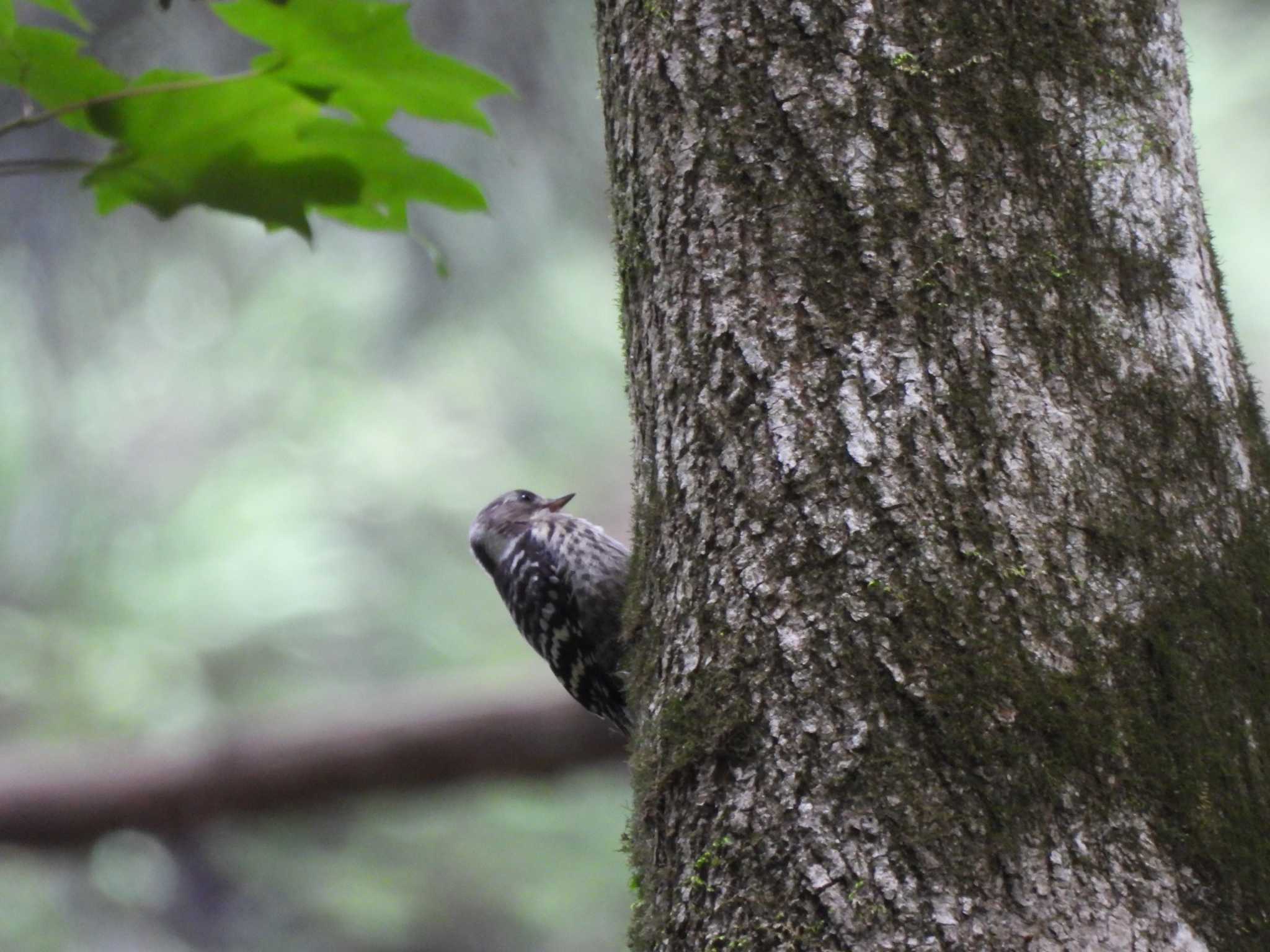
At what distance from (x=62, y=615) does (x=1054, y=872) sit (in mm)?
6930

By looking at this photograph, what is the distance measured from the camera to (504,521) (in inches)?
166

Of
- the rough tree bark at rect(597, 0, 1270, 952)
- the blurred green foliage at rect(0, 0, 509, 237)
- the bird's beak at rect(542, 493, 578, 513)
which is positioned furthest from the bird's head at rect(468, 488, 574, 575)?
the blurred green foliage at rect(0, 0, 509, 237)

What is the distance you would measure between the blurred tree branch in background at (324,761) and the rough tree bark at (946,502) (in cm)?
305

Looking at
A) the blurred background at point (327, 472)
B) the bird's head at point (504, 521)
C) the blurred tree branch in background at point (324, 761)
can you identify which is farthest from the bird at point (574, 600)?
the blurred background at point (327, 472)

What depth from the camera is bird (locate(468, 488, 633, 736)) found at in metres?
3.36

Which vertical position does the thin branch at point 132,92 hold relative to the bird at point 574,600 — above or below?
below

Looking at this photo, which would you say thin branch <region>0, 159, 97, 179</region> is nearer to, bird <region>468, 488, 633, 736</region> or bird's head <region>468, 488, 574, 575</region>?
bird <region>468, 488, 633, 736</region>

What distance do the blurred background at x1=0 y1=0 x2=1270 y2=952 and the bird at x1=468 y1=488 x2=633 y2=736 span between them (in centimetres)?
138

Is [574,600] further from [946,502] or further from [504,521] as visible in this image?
[946,502]

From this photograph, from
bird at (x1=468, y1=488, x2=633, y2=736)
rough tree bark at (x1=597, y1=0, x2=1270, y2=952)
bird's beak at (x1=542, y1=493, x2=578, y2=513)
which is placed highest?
bird's beak at (x1=542, y1=493, x2=578, y2=513)

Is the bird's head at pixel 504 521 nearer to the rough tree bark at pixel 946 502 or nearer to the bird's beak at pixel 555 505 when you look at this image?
the bird's beak at pixel 555 505

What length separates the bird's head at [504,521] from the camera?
164 inches

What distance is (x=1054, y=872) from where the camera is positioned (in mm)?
1467

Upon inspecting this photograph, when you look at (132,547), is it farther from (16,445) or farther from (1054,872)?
(1054,872)
